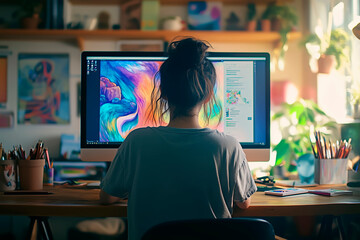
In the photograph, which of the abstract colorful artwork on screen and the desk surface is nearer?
the desk surface

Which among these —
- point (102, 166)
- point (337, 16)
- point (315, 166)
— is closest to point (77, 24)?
point (102, 166)

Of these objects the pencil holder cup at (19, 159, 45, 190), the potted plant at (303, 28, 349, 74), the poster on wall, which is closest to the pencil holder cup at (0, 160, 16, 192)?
the pencil holder cup at (19, 159, 45, 190)

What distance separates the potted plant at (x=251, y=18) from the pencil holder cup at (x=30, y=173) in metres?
1.98

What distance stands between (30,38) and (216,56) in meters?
2.02

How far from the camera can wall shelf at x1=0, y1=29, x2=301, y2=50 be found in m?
2.71

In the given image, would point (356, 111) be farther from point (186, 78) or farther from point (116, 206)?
point (116, 206)

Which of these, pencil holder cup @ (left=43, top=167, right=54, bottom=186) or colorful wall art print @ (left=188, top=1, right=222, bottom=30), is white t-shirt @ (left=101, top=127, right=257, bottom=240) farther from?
colorful wall art print @ (left=188, top=1, right=222, bottom=30)

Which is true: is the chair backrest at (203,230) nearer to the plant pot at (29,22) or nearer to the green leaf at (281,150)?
the green leaf at (281,150)

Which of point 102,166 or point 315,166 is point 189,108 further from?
point 102,166

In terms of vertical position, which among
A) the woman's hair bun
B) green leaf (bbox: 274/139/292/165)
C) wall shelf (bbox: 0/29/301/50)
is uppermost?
wall shelf (bbox: 0/29/301/50)

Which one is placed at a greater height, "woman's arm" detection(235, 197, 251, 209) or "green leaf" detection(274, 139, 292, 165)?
"green leaf" detection(274, 139, 292, 165)

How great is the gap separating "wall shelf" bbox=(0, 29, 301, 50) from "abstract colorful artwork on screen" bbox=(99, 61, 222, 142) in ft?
4.71

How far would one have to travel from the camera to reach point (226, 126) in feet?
4.44

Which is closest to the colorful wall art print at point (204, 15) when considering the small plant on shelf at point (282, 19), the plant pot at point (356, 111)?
the small plant on shelf at point (282, 19)
